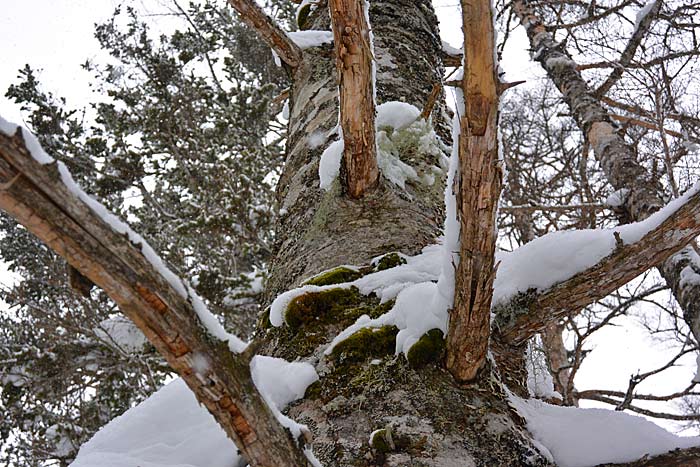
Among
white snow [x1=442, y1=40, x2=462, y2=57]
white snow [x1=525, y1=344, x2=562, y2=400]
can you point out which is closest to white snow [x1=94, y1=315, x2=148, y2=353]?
white snow [x1=442, y1=40, x2=462, y2=57]

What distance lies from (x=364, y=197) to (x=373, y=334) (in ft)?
1.74

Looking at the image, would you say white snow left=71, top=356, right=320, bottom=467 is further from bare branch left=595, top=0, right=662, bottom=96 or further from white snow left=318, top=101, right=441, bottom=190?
bare branch left=595, top=0, right=662, bottom=96

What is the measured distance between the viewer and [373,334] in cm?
115

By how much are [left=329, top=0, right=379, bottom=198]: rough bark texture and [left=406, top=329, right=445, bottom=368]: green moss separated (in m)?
0.59

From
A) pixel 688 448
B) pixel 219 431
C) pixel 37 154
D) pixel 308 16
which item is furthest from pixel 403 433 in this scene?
pixel 308 16

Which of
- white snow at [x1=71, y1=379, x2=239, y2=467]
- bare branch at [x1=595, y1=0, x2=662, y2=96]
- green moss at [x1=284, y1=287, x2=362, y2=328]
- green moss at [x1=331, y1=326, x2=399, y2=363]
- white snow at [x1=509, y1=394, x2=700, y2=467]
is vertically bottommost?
white snow at [x1=509, y1=394, x2=700, y2=467]

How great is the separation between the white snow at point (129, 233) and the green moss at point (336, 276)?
2.03 feet

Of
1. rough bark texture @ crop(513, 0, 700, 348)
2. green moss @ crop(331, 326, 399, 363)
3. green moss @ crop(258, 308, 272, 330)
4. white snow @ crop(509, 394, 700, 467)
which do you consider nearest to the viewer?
white snow @ crop(509, 394, 700, 467)

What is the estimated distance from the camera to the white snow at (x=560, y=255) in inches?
43.4

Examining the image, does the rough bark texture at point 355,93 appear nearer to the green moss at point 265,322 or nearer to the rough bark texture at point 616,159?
the green moss at point 265,322

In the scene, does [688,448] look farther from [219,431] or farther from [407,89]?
[407,89]

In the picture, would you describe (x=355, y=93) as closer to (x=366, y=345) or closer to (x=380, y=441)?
(x=366, y=345)

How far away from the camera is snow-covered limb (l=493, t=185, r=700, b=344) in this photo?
1063 mm

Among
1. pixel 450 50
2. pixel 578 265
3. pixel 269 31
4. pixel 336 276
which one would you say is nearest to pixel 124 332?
pixel 269 31
